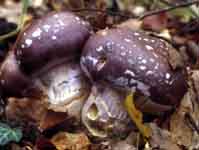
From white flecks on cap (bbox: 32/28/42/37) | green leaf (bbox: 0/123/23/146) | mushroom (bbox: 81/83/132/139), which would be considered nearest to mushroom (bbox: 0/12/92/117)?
white flecks on cap (bbox: 32/28/42/37)

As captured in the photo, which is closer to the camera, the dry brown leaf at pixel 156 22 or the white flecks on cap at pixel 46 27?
the white flecks on cap at pixel 46 27

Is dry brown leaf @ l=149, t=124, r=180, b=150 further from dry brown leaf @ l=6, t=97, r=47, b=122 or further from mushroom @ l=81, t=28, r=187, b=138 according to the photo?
dry brown leaf @ l=6, t=97, r=47, b=122

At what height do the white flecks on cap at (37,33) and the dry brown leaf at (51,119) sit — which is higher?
the white flecks on cap at (37,33)

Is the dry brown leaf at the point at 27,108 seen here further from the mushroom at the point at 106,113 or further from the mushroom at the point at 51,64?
the mushroom at the point at 106,113

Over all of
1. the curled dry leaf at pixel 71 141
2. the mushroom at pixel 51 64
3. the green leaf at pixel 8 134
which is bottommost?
the curled dry leaf at pixel 71 141

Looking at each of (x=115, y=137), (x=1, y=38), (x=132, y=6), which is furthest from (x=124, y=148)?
(x=132, y=6)

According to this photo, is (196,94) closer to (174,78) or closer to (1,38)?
(174,78)

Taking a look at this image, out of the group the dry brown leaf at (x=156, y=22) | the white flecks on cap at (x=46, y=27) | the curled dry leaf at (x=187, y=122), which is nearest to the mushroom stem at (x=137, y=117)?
the curled dry leaf at (x=187, y=122)
